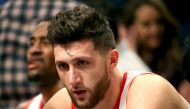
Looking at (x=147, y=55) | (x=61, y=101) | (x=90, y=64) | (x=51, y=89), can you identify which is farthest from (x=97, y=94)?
(x=147, y=55)

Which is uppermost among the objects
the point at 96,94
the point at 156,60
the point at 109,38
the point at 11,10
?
the point at 109,38

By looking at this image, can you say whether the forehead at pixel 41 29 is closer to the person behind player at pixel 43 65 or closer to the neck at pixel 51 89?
the person behind player at pixel 43 65

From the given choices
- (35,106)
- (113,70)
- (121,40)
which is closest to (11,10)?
(121,40)

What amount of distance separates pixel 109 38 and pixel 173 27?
275cm

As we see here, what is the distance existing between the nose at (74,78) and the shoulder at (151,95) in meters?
0.32

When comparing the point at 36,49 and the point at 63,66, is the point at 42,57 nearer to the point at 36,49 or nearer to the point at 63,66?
the point at 36,49

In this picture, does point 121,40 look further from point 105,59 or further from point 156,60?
point 105,59

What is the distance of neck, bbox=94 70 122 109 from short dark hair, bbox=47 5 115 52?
0.22 metres

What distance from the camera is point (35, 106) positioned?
4.96 meters

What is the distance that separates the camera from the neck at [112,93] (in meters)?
3.53

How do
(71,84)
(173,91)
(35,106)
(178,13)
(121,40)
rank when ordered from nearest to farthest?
1. (71,84)
2. (173,91)
3. (35,106)
4. (121,40)
5. (178,13)

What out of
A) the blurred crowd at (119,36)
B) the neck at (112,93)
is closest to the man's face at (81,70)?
the neck at (112,93)

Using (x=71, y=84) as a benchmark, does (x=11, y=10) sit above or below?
below

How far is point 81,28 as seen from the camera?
3324 mm
